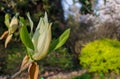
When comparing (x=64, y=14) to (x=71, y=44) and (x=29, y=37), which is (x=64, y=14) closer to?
(x=71, y=44)

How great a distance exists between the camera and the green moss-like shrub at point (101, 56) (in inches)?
432

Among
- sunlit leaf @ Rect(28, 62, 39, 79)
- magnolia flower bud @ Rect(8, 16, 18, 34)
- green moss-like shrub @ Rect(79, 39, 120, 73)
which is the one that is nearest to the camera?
sunlit leaf @ Rect(28, 62, 39, 79)

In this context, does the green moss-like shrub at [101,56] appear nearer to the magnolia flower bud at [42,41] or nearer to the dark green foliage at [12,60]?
the dark green foliage at [12,60]

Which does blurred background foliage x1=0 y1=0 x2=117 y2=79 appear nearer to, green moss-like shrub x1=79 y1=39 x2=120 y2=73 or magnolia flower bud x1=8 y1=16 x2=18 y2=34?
green moss-like shrub x1=79 y1=39 x2=120 y2=73

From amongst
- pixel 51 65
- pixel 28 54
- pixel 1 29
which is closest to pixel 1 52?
pixel 1 29

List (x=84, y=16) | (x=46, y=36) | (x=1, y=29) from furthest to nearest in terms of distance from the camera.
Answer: (x=84, y=16) → (x=1, y=29) → (x=46, y=36)

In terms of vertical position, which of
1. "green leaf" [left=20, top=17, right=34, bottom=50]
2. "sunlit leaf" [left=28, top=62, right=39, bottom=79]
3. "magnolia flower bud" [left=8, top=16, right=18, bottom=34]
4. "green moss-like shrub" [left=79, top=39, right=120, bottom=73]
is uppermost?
"green leaf" [left=20, top=17, right=34, bottom=50]

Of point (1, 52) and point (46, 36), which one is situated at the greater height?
point (46, 36)

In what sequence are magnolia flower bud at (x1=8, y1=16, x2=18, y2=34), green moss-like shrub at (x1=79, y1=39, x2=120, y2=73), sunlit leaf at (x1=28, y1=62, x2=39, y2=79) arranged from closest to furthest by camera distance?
sunlit leaf at (x1=28, y1=62, x2=39, y2=79)
magnolia flower bud at (x1=8, y1=16, x2=18, y2=34)
green moss-like shrub at (x1=79, y1=39, x2=120, y2=73)

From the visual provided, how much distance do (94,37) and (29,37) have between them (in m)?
11.7

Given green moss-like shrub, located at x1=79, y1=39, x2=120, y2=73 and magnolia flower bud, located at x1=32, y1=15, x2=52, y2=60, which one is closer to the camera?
magnolia flower bud, located at x1=32, y1=15, x2=52, y2=60

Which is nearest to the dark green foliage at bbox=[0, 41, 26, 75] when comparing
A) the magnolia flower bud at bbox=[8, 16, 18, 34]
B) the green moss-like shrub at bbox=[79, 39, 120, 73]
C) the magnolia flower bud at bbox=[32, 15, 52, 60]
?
the green moss-like shrub at bbox=[79, 39, 120, 73]

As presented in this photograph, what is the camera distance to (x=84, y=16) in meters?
13.8

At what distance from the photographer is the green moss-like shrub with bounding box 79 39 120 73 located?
11.0 metres
